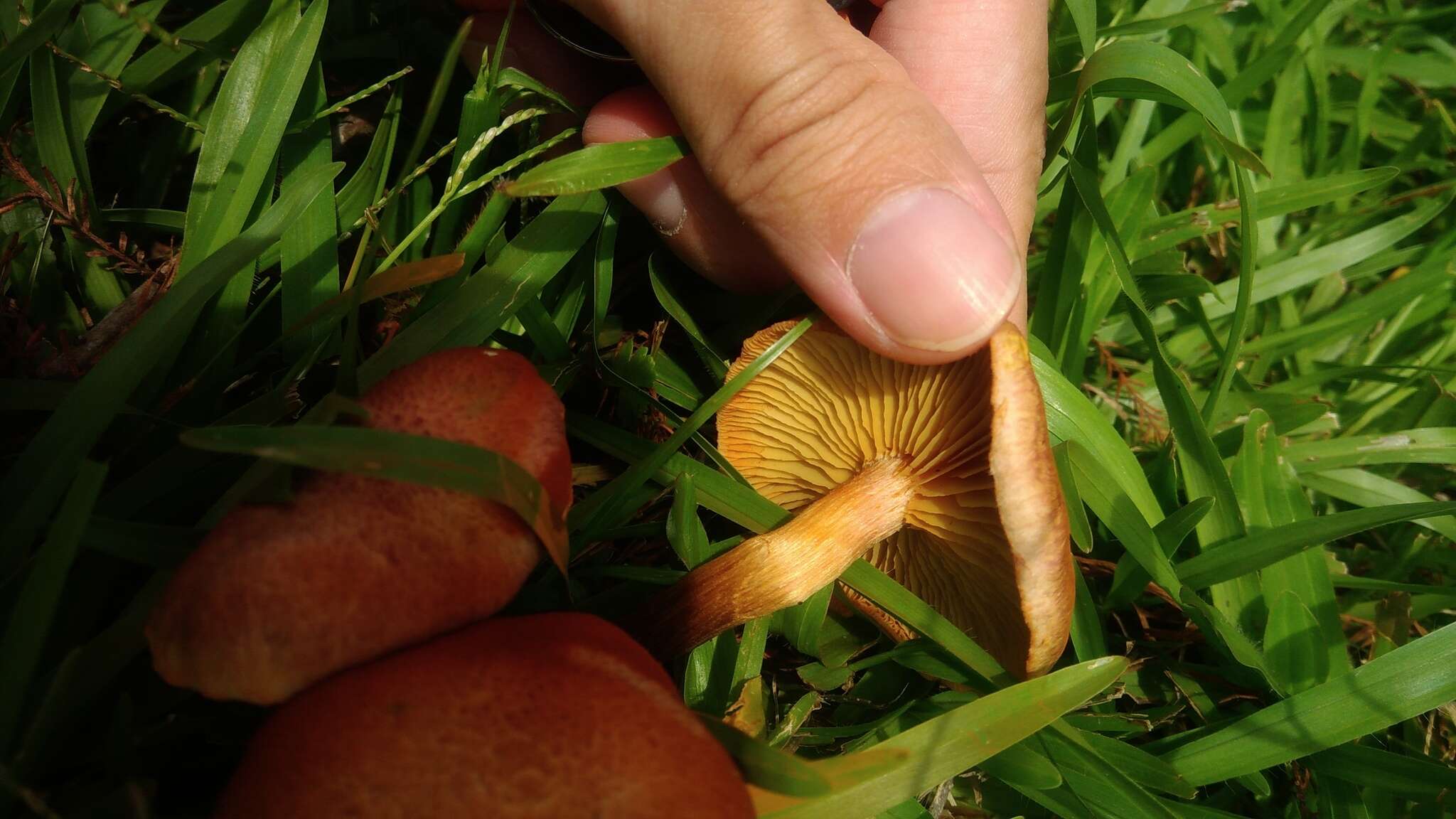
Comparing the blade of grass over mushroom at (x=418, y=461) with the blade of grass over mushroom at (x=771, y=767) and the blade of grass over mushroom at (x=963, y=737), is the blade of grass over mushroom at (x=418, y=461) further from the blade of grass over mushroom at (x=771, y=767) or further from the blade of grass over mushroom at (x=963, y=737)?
the blade of grass over mushroom at (x=963, y=737)

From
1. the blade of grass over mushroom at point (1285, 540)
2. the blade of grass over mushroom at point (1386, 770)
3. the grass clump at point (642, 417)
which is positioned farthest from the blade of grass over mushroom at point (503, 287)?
the blade of grass over mushroom at point (1386, 770)

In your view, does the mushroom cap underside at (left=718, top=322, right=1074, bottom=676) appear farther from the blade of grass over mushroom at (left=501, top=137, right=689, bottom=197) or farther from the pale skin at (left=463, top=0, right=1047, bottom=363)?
the blade of grass over mushroom at (left=501, top=137, right=689, bottom=197)

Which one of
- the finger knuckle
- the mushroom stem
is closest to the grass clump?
the mushroom stem

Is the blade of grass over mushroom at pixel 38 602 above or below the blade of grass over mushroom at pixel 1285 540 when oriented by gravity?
above

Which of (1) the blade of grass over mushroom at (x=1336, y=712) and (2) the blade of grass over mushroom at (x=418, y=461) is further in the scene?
(1) the blade of grass over mushroom at (x=1336, y=712)

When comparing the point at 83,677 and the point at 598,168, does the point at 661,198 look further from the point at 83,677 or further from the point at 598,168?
the point at 83,677

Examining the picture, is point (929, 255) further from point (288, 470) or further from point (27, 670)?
point (27, 670)
